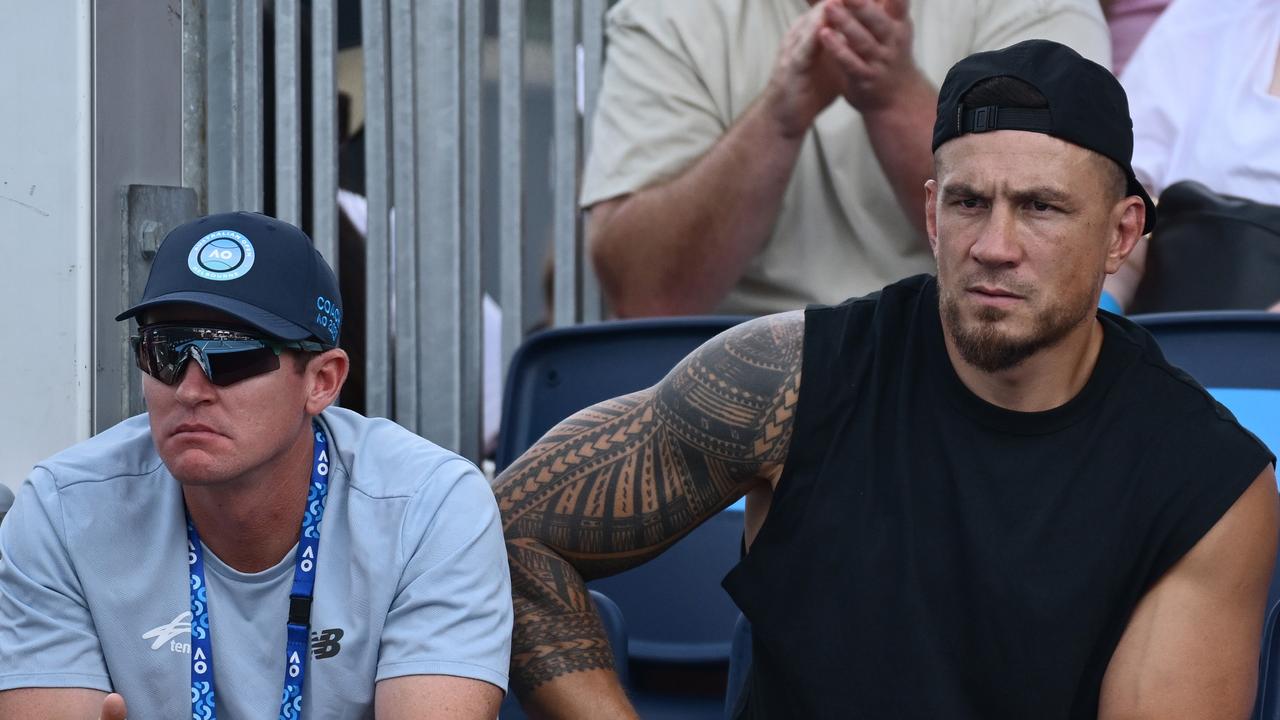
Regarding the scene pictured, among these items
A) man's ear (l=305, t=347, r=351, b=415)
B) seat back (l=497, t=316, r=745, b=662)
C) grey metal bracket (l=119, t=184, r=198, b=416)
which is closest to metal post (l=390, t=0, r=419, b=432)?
seat back (l=497, t=316, r=745, b=662)

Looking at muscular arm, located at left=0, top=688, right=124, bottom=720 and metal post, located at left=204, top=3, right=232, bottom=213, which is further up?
metal post, located at left=204, top=3, right=232, bottom=213

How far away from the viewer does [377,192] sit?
3354mm

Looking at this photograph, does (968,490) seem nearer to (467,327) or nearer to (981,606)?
(981,606)

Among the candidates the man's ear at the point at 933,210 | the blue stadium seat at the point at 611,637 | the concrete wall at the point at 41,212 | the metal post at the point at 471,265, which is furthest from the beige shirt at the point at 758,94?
the concrete wall at the point at 41,212

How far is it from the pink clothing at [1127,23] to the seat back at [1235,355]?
867 mm

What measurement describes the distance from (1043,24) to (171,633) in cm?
219

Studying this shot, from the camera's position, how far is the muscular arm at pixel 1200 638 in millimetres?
2127

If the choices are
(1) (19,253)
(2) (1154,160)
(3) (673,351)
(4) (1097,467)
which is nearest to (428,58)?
(3) (673,351)

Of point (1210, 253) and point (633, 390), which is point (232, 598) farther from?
point (1210, 253)

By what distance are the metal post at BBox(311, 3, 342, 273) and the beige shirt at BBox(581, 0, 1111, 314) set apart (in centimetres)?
56

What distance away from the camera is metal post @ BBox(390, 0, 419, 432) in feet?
11.0

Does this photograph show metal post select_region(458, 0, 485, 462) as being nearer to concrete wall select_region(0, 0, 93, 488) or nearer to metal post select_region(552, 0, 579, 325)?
metal post select_region(552, 0, 579, 325)

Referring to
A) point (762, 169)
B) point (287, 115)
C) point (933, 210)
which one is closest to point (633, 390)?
point (762, 169)

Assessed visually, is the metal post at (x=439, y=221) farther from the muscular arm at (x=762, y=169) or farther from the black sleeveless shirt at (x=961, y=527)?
the black sleeveless shirt at (x=961, y=527)
